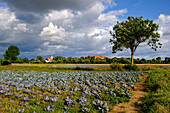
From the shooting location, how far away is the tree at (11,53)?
189ft

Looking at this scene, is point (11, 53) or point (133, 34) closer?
point (133, 34)

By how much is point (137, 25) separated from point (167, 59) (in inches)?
1619

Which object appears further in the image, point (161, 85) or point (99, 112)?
point (161, 85)

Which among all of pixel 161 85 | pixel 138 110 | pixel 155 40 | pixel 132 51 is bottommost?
pixel 138 110

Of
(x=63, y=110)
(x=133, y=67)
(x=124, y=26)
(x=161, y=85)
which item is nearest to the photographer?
(x=63, y=110)

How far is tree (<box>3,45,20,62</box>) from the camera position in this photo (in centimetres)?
5768

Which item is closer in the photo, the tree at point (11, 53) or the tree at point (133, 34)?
the tree at point (133, 34)

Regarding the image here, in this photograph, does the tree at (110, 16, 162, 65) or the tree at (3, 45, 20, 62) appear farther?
the tree at (3, 45, 20, 62)

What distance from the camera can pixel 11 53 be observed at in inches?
2297

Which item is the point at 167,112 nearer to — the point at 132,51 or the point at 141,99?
the point at 141,99

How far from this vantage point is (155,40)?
26156 millimetres

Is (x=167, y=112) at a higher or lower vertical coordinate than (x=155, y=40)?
lower

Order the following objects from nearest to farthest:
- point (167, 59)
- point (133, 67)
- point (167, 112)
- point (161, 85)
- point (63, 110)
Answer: point (167, 112) → point (63, 110) → point (161, 85) → point (133, 67) → point (167, 59)

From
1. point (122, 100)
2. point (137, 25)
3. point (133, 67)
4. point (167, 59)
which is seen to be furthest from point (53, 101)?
point (167, 59)
